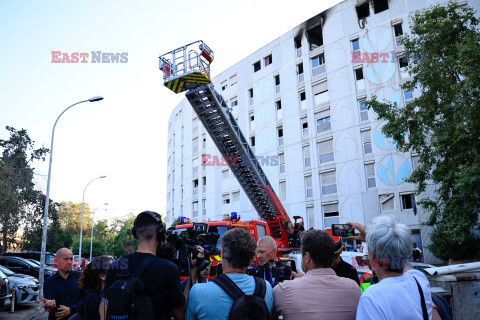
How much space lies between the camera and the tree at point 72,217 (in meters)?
80.9

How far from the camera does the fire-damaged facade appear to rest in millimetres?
23266

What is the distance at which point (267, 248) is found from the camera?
4.32 m

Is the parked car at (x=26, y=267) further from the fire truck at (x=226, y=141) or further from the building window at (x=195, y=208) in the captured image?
the building window at (x=195, y=208)

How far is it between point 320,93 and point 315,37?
18.4 ft

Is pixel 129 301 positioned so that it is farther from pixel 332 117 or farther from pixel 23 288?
pixel 332 117

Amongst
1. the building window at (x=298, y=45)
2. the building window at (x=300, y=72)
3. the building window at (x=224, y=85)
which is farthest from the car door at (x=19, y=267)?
the building window at (x=224, y=85)

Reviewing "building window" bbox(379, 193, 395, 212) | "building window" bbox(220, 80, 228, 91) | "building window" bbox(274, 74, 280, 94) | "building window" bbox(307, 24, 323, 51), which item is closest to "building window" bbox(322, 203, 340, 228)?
"building window" bbox(379, 193, 395, 212)

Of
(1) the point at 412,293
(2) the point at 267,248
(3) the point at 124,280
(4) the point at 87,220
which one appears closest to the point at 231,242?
(3) the point at 124,280

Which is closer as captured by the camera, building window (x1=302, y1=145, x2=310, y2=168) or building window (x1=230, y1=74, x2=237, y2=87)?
building window (x1=302, y1=145, x2=310, y2=168)

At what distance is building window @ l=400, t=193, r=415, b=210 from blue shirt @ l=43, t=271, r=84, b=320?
71.2 feet

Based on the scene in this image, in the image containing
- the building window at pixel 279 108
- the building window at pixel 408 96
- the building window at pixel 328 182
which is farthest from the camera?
the building window at pixel 279 108

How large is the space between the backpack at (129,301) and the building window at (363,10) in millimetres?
28023

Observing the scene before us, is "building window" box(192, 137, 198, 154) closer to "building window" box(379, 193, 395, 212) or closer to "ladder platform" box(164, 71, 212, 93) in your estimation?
Result: "building window" box(379, 193, 395, 212)

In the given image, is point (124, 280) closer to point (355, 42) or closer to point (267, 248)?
point (267, 248)
